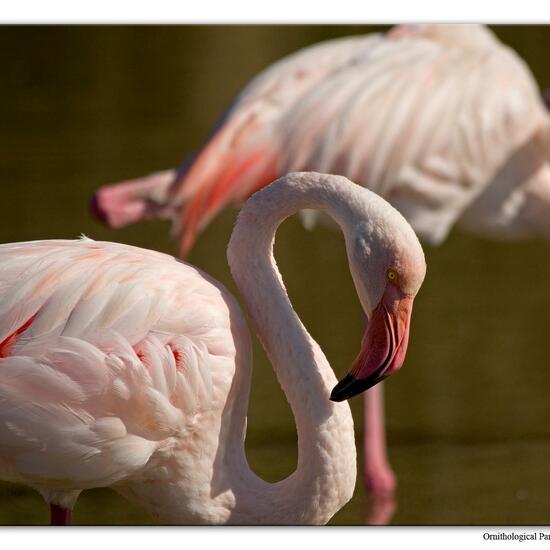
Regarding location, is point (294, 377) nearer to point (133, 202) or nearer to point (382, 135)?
point (382, 135)

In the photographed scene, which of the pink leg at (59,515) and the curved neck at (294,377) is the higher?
the curved neck at (294,377)

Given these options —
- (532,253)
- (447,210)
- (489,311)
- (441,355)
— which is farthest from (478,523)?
(532,253)

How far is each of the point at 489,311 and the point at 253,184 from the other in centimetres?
184

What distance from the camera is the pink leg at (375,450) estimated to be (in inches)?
173

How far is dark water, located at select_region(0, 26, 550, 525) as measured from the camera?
13.8ft

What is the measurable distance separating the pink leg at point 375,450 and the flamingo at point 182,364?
63.6 inches

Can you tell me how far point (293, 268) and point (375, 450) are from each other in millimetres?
1979

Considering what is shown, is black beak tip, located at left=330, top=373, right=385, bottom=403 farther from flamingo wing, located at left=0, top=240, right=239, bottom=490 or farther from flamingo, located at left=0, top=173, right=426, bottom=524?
flamingo wing, located at left=0, top=240, right=239, bottom=490

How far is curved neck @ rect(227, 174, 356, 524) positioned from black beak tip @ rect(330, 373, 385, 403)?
4.7 inches

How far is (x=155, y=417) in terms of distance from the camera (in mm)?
2631

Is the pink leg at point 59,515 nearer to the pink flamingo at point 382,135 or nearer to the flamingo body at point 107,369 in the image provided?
the flamingo body at point 107,369

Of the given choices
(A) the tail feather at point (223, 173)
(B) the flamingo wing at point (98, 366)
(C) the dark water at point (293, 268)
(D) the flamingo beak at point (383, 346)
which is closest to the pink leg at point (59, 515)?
(B) the flamingo wing at point (98, 366)

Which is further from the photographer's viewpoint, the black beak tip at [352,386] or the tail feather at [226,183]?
the tail feather at [226,183]
